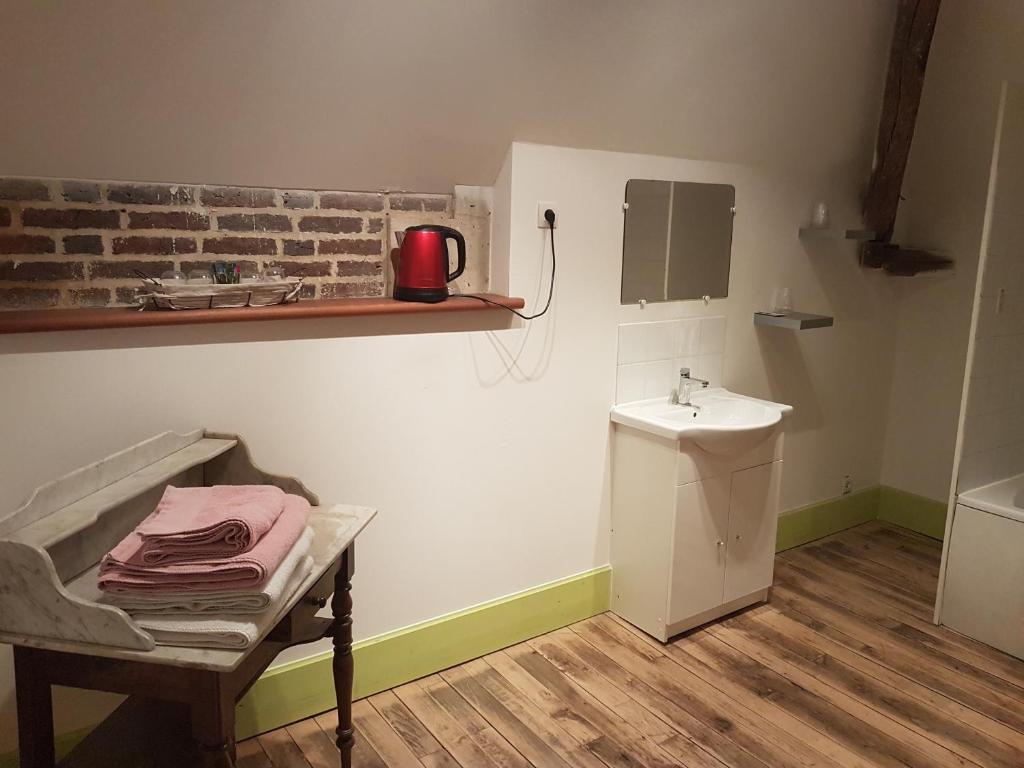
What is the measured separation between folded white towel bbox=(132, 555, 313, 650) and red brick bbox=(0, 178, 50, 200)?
3.61ft

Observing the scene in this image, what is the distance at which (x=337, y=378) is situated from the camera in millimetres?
2303

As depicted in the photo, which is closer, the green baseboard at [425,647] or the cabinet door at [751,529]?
the green baseboard at [425,647]

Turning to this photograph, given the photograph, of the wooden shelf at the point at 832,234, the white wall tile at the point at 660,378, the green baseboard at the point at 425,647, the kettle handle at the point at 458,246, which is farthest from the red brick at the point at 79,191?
the wooden shelf at the point at 832,234

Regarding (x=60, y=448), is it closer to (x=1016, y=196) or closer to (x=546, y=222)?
(x=546, y=222)

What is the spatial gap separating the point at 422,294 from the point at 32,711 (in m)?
1.39

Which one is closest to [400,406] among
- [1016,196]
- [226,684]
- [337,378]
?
[337,378]

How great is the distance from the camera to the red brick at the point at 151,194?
79.2 inches

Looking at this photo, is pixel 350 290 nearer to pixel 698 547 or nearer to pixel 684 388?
pixel 684 388

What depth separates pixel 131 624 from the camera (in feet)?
4.41

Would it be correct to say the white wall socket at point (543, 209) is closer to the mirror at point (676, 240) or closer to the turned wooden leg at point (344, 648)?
the mirror at point (676, 240)

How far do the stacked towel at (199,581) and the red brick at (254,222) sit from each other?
989mm

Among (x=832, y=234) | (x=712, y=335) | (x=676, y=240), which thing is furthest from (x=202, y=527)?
(x=832, y=234)

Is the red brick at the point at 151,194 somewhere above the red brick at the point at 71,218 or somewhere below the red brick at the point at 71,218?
above

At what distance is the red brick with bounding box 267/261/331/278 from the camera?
2.29 m
